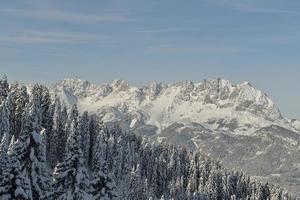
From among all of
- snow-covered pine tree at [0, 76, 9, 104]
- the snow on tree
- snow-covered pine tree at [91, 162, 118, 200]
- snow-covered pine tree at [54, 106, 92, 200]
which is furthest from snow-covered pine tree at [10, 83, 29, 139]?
the snow on tree

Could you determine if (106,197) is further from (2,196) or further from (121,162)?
(121,162)

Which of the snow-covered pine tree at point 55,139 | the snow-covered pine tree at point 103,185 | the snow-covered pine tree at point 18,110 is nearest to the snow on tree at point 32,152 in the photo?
the snow-covered pine tree at point 103,185

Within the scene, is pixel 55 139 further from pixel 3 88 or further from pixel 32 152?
pixel 32 152

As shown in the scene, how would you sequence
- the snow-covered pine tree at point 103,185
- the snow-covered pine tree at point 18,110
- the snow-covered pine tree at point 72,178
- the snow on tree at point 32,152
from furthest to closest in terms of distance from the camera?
the snow-covered pine tree at point 18,110, the snow-covered pine tree at point 72,178, the snow-covered pine tree at point 103,185, the snow on tree at point 32,152

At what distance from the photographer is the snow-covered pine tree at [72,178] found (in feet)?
127

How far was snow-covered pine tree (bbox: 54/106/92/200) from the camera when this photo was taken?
38625mm

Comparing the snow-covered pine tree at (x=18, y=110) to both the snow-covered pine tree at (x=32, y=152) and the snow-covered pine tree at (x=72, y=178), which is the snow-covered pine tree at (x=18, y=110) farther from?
the snow-covered pine tree at (x=32, y=152)

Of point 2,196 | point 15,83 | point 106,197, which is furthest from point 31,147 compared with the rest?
point 15,83

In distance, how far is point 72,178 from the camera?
39469 millimetres

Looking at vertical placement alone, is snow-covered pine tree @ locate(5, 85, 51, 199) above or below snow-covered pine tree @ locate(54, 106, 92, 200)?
above

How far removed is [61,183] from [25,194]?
670cm

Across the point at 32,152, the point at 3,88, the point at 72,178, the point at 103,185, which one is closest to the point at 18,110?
the point at 3,88

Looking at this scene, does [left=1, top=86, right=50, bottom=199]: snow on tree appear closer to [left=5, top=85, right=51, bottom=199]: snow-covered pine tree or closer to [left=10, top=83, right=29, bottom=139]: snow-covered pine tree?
[left=5, top=85, right=51, bottom=199]: snow-covered pine tree

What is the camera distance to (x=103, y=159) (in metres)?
37.4
